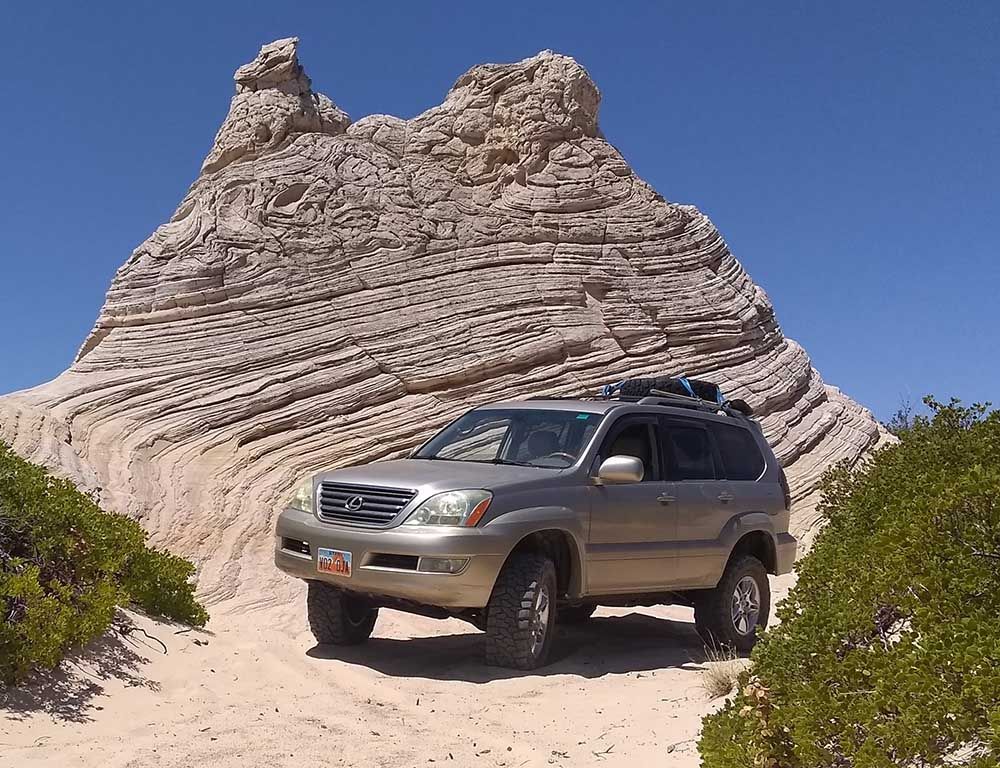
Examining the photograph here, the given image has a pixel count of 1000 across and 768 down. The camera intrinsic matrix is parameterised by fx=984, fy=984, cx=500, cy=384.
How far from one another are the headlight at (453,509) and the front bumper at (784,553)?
3.56 metres

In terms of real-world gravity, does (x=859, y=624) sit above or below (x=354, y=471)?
below

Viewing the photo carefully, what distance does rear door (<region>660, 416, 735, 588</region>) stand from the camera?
805 centimetres

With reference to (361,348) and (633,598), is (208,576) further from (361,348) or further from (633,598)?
(633,598)

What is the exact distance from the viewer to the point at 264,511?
13.2m

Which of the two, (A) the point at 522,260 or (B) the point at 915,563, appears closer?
(B) the point at 915,563

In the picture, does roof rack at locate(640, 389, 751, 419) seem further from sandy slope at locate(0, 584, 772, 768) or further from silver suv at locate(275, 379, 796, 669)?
sandy slope at locate(0, 584, 772, 768)

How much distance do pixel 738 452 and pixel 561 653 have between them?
2.60 meters

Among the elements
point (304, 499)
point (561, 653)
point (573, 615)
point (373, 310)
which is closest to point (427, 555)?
point (304, 499)

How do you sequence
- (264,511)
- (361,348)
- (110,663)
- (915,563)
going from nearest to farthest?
(915,563), (110,663), (264,511), (361,348)

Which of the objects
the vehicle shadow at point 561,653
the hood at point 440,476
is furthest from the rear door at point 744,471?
the hood at point 440,476

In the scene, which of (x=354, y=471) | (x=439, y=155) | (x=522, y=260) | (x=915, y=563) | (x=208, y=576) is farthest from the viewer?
(x=439, y=155)

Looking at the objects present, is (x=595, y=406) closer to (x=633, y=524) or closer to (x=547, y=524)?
(x=633, y=524)

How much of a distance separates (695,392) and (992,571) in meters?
6.68

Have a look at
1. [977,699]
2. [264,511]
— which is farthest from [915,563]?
[264,511]
